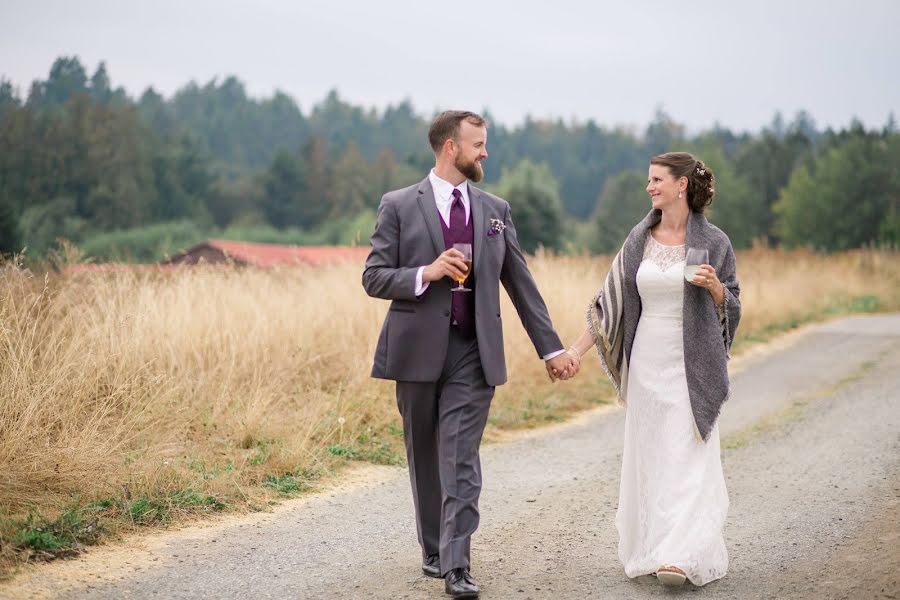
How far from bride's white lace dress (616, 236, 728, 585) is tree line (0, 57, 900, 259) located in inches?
609

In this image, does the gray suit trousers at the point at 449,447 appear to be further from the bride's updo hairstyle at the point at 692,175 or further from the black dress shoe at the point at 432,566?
the bride's updo hairstyle at the point at 692,175

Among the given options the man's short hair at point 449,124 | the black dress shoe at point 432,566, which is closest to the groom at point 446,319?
the man's short hair at point 449,124

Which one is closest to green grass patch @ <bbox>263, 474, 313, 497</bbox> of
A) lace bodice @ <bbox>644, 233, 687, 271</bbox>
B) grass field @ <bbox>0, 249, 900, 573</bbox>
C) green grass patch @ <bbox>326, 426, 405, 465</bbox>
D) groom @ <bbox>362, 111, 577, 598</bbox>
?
grass field @ <bbox>0, 249, 900, 573</bbox>

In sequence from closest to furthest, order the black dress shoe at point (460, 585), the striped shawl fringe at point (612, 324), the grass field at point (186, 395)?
the black dress shoe at point (460, 585), the striped shawl fringe at point (612, 324), the grass field at point (186, 395)

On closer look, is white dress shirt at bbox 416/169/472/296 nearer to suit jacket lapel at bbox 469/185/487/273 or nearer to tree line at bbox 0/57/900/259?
suit jacket lapel at bbox 469/185/487/273

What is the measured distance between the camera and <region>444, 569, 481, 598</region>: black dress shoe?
464 centimetres

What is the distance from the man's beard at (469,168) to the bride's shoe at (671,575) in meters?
2.08

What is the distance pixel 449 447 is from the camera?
480cm

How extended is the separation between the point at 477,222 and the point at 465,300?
39 centimetres

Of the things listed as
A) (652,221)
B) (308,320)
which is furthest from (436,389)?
(308,320)

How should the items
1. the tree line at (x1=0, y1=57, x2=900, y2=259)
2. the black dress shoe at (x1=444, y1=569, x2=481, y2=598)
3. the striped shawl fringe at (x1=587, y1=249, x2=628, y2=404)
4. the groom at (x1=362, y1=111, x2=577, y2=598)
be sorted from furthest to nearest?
1. the tree line at (x1=0, y1=57, x2=900, y2=259)
2. the striped shawl fringe at (x1=587, y1=249, x2=628, y2=404)
3. the groom at (x1=362, y1=111, x2=577, y2=598)
4. the black dress shoe at (x1=444, y1=569, x2=481, y2=598)

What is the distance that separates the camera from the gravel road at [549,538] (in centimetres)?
491

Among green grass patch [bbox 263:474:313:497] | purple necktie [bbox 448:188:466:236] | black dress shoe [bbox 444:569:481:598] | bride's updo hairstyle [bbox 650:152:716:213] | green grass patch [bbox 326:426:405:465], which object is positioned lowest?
green grass patch [bbox 326:426:405:465]

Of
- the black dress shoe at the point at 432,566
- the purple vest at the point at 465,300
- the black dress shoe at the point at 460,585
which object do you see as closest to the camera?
the black dress shoe at the point at 460,585
